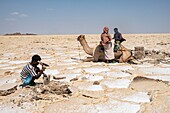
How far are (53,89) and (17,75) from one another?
7.15 ft

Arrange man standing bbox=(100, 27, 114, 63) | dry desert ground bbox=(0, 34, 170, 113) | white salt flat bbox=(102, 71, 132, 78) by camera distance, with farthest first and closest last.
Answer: man standing bbox=(100, 27, 114, 63), white salt flat bbox=(102, 71, 132, 78), dry desert ground bbox=(0, 34, 170, 113)

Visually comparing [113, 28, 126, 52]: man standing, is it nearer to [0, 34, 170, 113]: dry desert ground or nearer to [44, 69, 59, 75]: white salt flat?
[0, 34, 170, 113]: dry desert ground

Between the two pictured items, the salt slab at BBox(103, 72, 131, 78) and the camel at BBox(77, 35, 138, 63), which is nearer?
the salt slab at BBox(103, 72, 131, 78)

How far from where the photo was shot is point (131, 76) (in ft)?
20.0

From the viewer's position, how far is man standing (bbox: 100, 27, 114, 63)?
7.99 metres

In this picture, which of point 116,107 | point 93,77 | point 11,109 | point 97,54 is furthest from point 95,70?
point 11,109

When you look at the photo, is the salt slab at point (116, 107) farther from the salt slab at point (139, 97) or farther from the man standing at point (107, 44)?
the man standing at point (107, 44)

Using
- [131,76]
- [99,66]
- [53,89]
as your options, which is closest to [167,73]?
[131,76]

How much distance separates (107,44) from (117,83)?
9.01ft

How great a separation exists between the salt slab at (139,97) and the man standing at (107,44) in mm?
3493

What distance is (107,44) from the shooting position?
8016 millimetres

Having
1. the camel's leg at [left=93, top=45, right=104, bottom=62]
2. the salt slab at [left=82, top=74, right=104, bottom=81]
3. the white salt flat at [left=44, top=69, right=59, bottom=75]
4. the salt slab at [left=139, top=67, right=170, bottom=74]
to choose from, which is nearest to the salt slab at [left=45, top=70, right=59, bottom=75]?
the white salt flat at [left=44, top=69, right=59, bottom=75]

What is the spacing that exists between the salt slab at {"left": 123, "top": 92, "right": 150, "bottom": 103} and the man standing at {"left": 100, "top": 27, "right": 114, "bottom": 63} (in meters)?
3.49

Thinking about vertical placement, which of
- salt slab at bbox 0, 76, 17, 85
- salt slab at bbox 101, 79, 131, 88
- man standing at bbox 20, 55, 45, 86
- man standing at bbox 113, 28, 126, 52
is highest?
man standing at bbox 113, 28, 126, 52
